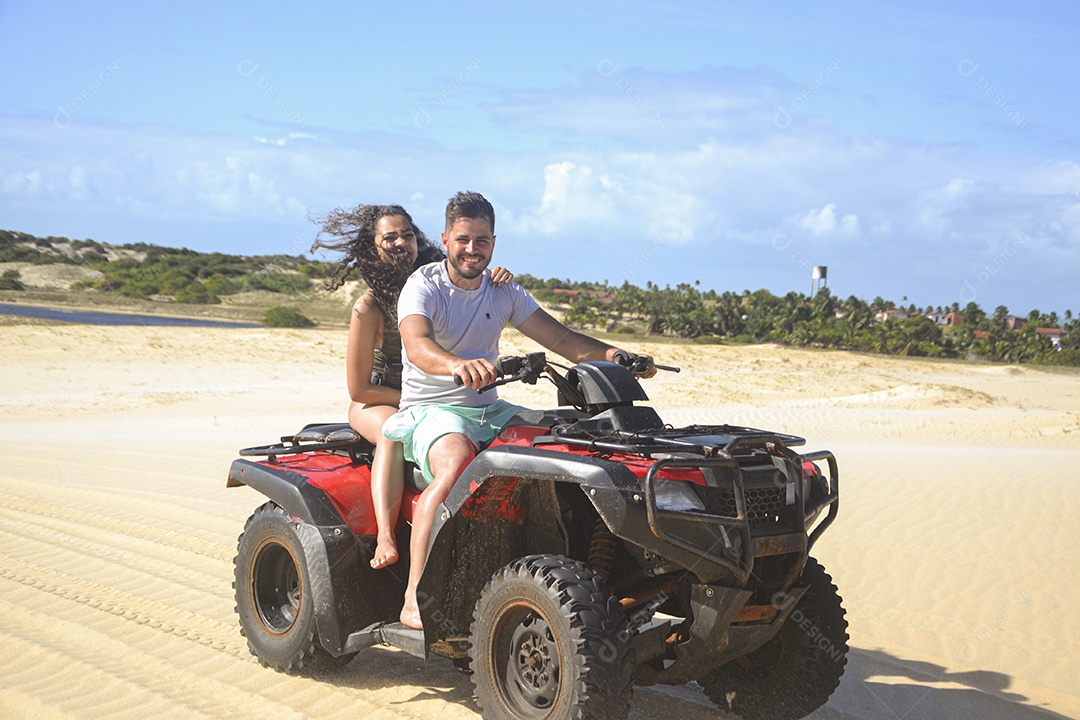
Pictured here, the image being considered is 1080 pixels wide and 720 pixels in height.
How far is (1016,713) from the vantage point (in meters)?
5.02

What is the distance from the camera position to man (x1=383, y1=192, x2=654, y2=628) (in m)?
4.35

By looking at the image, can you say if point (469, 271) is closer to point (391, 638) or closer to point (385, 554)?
point (385, 554)

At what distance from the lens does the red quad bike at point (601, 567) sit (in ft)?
12.1

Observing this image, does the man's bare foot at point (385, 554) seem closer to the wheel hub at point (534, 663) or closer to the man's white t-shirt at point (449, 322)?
the man's white t-shirt at point (449, 322)

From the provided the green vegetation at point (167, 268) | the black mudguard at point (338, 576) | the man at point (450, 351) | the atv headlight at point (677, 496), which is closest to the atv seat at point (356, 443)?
the man at point (450, 351)

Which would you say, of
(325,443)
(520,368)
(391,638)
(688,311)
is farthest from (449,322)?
(688,311)

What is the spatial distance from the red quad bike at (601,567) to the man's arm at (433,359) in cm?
13

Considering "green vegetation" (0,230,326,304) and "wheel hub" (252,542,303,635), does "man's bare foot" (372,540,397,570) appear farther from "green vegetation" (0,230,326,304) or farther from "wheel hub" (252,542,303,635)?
"green vegetation" (0,230,326,304)

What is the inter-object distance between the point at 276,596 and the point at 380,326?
5.01ft

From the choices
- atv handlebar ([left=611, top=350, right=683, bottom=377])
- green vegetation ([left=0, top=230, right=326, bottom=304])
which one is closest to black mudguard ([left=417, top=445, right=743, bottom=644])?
atv handlebar ([left=611, top=350, right=683, bottom=377])

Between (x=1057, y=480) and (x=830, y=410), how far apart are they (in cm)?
1020

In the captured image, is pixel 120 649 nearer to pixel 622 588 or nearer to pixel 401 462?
pixel 401 462

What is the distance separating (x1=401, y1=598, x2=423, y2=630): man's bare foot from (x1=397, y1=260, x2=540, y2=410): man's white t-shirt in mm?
881

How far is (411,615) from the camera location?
4.46m
